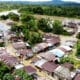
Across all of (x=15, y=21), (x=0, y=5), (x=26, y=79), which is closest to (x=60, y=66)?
(x=26, y=79)

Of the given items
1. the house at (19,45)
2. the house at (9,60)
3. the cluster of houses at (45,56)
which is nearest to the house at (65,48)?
the cluster of houses at (45,56)

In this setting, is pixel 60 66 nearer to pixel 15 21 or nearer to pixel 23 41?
pixel 23 41

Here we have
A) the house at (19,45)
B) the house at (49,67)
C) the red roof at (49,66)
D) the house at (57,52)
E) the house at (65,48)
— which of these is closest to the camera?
the house at (49,67)

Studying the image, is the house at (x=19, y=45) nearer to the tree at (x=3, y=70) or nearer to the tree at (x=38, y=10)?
the tree at (x=3, y=70)

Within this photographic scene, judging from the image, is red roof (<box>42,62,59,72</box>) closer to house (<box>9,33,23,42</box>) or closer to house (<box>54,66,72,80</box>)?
house (<box>54,66,72,80</box>)

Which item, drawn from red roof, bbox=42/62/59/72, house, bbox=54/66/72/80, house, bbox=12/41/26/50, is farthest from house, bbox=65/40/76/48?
house, bbox=54/66/72/80

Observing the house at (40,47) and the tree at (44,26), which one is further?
the tree at (44,26)

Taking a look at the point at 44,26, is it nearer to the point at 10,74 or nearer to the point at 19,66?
the point at 19,66

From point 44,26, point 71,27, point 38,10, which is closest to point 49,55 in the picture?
point 44,26
